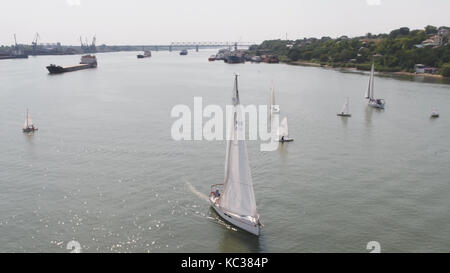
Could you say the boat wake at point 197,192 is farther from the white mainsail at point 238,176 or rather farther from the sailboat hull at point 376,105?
the sailboat hull at point 376,105

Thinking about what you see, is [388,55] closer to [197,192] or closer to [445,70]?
[445,70]

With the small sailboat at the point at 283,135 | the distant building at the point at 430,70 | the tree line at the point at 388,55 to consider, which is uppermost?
the tree line at the point at 388,55

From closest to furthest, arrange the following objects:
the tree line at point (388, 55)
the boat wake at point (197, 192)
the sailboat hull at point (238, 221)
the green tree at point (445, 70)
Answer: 1. the sailboat hull at point (238, 221)
2. the boat wake at point (197, 192)
3. the green tree at point (445, 70)
4. the tree line at point (388, 55)

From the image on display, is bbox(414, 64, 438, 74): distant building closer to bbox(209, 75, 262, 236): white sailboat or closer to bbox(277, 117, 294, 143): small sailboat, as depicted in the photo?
bbox(277, 117, 294, 143): small sailboat

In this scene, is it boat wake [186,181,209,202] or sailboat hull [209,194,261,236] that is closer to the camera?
sailboat hull [209,194,261,236]

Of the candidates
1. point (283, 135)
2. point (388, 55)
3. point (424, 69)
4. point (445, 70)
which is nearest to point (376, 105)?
point (283, 135)

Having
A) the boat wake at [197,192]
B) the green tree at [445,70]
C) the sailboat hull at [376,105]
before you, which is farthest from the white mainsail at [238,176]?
the green tree at [445,70]

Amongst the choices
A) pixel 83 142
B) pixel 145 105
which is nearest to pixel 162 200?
pixel 83 142

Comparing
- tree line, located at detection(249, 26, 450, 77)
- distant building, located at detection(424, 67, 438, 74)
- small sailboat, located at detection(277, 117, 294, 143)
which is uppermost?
tree line, located at detection(249, 26, 450, 77)

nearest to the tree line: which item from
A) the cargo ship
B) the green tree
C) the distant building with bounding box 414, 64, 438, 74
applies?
the green tree
